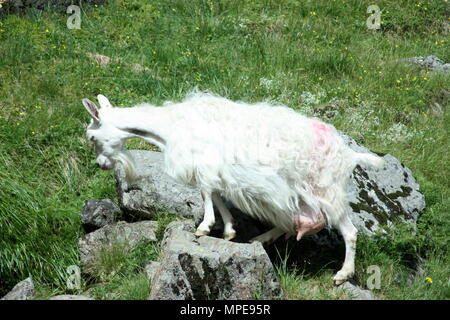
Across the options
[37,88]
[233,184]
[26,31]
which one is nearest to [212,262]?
[233,184]

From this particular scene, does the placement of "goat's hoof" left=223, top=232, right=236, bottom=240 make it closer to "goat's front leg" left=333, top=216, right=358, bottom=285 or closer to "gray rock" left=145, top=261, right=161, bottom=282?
"gray rock" left=145, top=261, right=161, bottom=282

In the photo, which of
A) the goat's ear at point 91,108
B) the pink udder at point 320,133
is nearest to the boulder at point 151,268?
the goat's ear at point 91,108

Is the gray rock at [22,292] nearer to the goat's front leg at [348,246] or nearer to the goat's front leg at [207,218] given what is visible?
the goat's front leg at [207,218]

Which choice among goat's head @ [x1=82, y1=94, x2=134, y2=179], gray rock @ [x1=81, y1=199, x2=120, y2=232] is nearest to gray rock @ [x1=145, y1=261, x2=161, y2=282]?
goat's head @ [x1=82, y1=94, x2=134, y2=179]

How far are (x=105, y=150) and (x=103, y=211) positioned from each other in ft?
3.89

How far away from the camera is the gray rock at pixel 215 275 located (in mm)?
5938

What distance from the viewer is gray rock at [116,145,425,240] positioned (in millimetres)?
7352

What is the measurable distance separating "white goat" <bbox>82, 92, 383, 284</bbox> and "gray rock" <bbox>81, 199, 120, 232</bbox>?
1.26 metres

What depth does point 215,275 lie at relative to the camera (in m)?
5.97

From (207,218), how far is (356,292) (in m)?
1.53

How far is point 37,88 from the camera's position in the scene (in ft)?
32.2

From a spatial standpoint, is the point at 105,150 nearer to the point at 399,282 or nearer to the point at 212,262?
the point at 212,262

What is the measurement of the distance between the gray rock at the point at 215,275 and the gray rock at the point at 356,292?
0.78 meters

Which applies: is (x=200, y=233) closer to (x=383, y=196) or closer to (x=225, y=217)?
(x=225, y=217)
